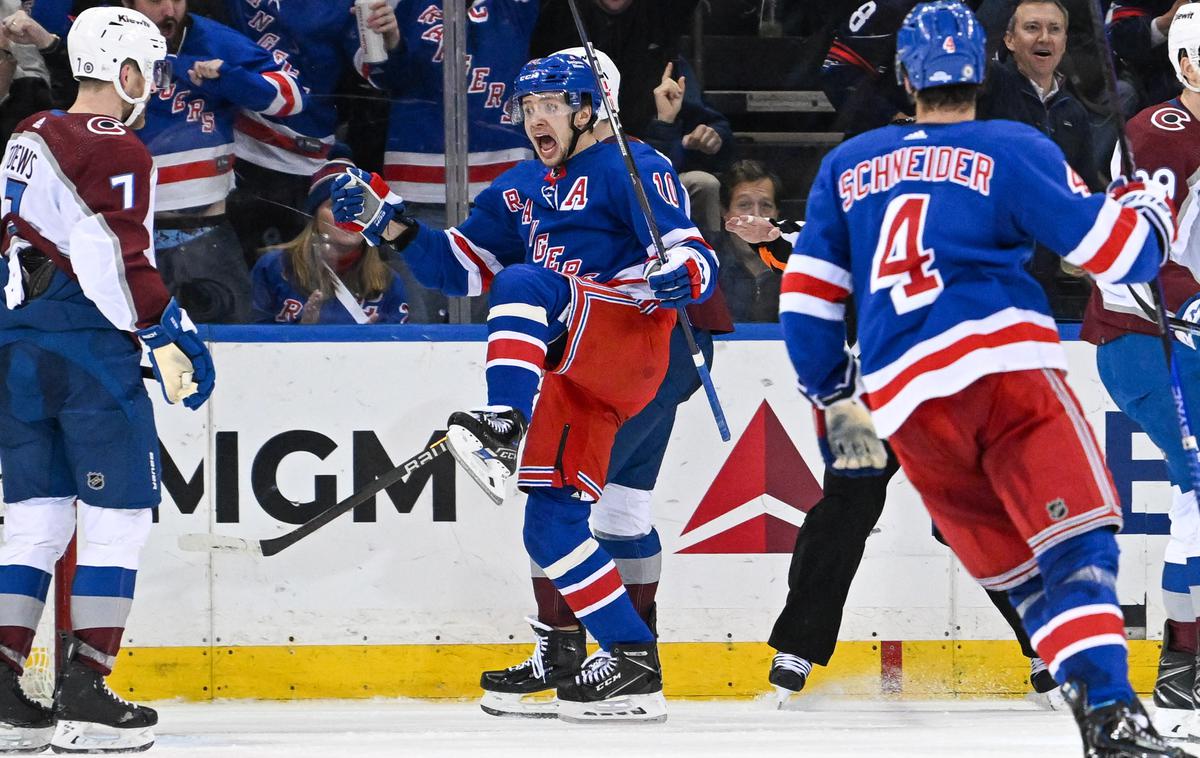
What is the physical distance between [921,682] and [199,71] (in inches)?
96.7

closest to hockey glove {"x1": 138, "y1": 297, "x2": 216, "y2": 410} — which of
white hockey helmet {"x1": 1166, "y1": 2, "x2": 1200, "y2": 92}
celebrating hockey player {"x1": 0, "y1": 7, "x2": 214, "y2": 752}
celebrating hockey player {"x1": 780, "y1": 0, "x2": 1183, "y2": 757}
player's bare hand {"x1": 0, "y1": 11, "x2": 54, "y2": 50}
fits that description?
celebrating hockey player {"x1": 0, "y1": 7, "x2": 214, "y2": 752}

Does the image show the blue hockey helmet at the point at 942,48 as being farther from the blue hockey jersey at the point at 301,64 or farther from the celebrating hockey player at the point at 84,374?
the blue hockey jersey at the point at 301,64

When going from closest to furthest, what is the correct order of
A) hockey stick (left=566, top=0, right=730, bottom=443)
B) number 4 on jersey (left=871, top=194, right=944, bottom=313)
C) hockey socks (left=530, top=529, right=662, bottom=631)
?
number 4 on jersey (left=871, top=194, right=944, bottom=313) < hockey stick (left=566, top=0, right=730, bottom=443) < hockey socks (left=530, top=529, right=662, bottom=631)

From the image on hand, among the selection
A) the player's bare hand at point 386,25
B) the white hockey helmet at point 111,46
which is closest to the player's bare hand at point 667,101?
the player's bare hand at point 386,25

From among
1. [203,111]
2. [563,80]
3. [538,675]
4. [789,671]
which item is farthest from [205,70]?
[789,671]

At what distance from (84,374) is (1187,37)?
97.2 inches

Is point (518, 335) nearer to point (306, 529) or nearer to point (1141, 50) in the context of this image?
point (306, 529)

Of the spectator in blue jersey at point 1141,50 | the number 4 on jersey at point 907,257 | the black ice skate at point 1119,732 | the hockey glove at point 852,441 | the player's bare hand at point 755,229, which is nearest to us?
the black ice skate at point 1119,732

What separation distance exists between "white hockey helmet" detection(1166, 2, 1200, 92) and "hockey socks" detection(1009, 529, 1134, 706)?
1.41 m

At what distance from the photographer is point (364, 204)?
3.69m

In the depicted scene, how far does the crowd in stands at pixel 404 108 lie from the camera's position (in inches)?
163

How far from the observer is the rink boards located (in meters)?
4.03

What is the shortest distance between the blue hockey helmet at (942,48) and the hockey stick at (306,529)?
4.43 feet

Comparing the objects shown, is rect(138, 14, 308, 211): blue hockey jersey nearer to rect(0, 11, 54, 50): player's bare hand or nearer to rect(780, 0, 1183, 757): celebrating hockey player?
rect(0, 11, 54, 50): player's bare hand
